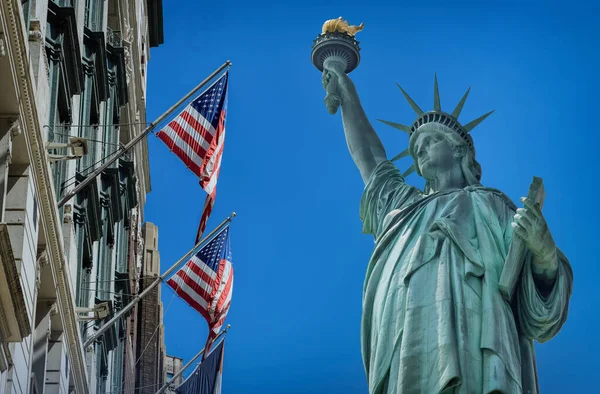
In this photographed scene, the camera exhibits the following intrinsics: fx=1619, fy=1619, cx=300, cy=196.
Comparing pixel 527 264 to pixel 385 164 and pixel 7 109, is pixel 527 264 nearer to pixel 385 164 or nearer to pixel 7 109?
pixel 385 164

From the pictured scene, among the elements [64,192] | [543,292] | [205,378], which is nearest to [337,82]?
[543,292]

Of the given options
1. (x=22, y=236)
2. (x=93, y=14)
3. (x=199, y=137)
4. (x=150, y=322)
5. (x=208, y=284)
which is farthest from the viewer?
(x=150, y=322)

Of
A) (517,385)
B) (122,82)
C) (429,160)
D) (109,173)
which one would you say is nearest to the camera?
(517,385)

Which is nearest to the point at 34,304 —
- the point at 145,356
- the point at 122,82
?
the point at 122,82

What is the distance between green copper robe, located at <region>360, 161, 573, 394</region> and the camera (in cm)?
2228

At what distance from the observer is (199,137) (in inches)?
1260

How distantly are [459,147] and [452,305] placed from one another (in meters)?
3.33

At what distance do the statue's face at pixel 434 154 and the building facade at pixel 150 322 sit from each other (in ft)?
99.2

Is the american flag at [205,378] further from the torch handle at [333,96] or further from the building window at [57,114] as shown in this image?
the torch handle at [333,96]

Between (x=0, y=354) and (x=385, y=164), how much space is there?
23.2 feet

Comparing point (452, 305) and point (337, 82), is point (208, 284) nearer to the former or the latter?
point (337, 82)

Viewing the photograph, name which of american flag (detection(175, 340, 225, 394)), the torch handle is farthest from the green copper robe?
american flag (detection(175, 340, 225, 394))

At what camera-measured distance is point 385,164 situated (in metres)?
26.1

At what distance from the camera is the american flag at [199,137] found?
105 feet
